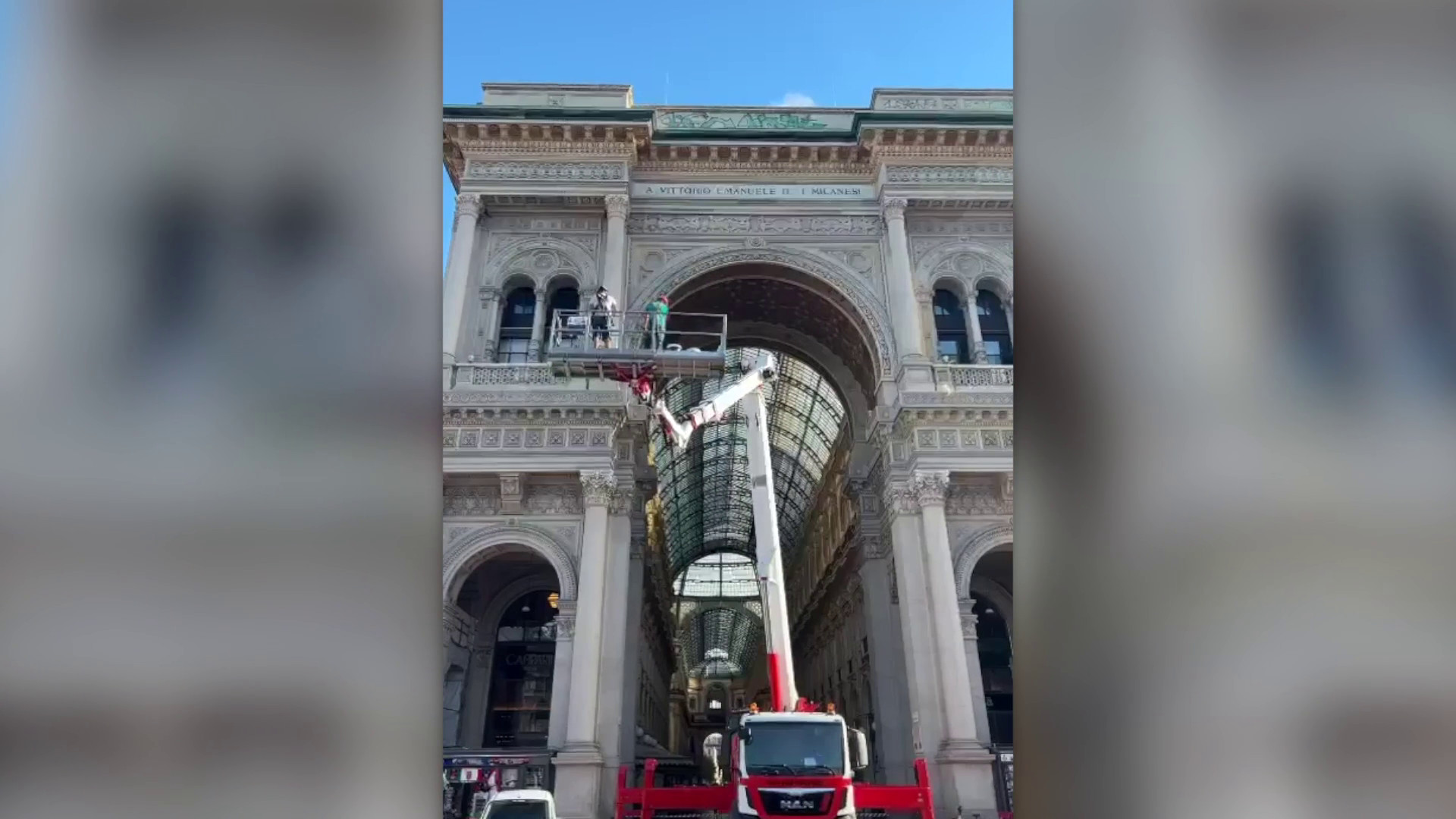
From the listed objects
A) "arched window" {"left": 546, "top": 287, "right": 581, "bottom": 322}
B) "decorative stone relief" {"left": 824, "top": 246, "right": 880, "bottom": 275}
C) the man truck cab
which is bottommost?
the man truck cab

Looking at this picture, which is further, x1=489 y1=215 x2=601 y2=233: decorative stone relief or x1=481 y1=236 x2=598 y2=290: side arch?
x1=489 y1=215 x2=601 y2=233: decorative stone relief

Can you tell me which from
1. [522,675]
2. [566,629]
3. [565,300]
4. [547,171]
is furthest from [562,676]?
[547,171]

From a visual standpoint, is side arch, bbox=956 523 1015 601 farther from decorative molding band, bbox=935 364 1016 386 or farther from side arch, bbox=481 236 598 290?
side arch, bbox=481 236 598 290

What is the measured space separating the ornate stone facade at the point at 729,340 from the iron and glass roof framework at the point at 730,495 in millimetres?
4304

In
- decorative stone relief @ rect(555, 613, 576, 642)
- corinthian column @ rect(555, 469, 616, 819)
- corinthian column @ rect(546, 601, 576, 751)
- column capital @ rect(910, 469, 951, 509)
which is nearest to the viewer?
corinthian column @ rect(555, 469, 616, 819)

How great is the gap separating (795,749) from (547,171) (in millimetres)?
19811

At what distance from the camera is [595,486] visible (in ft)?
70.3

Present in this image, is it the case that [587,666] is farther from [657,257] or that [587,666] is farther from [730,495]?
[730,495]

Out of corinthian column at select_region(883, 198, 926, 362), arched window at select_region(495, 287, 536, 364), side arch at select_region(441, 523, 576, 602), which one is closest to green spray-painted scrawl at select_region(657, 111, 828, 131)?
corinthian column at select_region(883, 198, 926, 362)

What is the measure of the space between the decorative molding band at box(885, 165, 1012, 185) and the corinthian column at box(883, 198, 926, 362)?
982 mm

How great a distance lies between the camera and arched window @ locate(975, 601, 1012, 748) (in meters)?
24.4

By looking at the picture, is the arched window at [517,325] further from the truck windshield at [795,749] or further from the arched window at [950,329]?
the truck windshield at [795,749]
